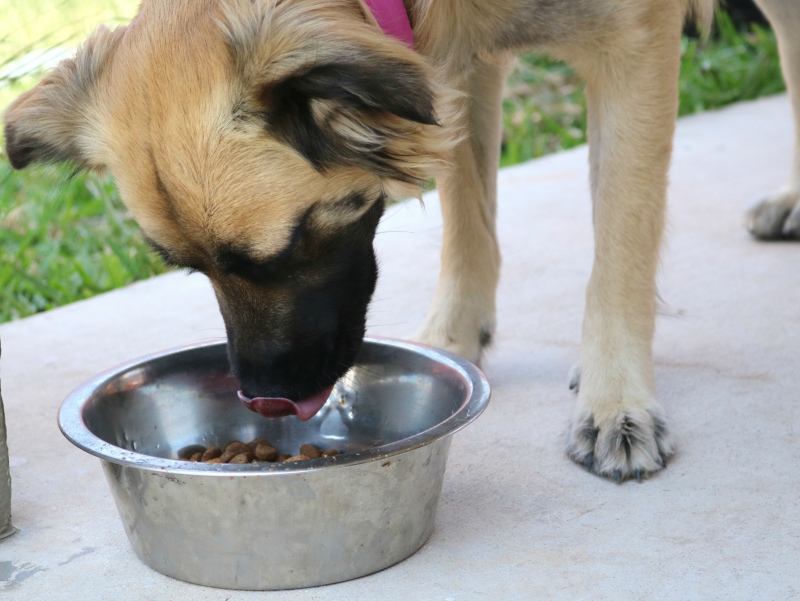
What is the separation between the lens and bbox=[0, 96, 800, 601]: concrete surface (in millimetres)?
1903

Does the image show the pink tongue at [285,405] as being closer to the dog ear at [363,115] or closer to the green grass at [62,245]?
the dog ear at [363,115]

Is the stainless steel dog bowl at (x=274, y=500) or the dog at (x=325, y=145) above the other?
the dog at (x=325, y=145)

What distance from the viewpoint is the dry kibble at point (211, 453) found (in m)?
2.26

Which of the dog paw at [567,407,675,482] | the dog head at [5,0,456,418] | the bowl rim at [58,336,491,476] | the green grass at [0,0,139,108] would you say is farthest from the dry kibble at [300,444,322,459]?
the green grass at [0,0,139,108]

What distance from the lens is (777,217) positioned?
3.82 metres

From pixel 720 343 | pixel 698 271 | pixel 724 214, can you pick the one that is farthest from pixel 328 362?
pixel 724 214

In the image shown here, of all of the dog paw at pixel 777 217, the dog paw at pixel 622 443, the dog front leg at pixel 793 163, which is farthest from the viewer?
the dog paw at pixel 777 217

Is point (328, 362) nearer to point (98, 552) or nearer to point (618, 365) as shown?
point (98, 552)

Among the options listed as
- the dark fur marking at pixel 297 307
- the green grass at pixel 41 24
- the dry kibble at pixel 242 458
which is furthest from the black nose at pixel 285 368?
the green grass at pixel 41 24

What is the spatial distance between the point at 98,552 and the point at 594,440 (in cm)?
114

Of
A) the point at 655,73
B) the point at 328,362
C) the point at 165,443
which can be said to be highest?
the point at 655,73

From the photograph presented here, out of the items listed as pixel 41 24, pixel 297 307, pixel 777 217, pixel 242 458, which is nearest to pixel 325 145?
pixel 297 307

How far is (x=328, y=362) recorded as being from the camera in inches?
86.4

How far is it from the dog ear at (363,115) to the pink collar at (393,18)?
0.17 meters
